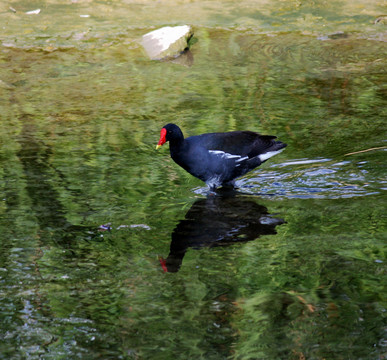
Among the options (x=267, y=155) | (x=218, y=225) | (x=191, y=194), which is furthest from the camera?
(x=267, y=155)

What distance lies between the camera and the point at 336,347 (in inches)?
116

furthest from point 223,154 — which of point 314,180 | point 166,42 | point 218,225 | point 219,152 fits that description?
point 166,42

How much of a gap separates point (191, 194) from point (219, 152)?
1.38ft

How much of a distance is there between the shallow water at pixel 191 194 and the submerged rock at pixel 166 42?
17cm

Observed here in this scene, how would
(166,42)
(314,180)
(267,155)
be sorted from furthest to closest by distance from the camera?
(166,42), (267,155), (314,180)

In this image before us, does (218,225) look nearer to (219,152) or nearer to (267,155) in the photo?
(219,152)

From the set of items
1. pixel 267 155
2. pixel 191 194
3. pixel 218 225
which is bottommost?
pixel 191 194

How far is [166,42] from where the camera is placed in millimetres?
8664

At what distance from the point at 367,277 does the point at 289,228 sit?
2.79 feet

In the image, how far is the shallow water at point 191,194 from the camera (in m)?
3.19

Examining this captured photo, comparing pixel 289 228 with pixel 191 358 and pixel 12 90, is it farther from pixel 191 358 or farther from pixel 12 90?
pixel 12 90

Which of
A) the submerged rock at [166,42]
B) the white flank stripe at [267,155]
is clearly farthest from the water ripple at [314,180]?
the submerged rock at [166,42]

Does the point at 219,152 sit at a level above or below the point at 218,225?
above

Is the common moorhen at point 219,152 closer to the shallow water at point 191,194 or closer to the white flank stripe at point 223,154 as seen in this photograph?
the white flank stripe at point 223,154
